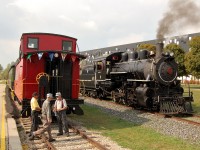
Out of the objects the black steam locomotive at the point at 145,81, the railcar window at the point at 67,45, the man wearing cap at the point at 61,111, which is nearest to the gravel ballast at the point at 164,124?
the black steam locomotive at the point at 145,81

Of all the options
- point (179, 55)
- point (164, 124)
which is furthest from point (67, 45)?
point (179, 55)

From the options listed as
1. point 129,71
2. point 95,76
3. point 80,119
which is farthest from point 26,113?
point 95,76

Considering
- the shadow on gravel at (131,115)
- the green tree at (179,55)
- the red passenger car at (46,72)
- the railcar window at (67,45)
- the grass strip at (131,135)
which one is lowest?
the grass strip at (131,135)

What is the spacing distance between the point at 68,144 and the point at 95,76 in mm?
14154

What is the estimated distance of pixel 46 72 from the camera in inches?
477

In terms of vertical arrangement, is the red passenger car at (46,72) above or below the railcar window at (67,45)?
below

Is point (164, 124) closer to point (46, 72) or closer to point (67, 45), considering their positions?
point (46, 72)

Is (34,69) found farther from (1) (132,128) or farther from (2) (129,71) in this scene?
(2) (129,71)

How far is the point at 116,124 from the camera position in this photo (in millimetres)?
12031

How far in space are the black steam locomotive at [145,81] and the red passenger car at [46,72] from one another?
2.20m

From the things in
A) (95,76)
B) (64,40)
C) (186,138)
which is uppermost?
(64,40)

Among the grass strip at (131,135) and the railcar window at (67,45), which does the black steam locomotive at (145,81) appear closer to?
the railcar window at (67,45)

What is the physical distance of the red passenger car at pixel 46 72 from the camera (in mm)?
11249

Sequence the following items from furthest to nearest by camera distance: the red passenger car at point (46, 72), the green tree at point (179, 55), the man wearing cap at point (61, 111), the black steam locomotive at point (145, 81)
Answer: the green tree at point (179, 55), the black steam locomotive at point (145, 81), the red passenger car at point (46, 72), the man wearing cap at point (61, 111)
